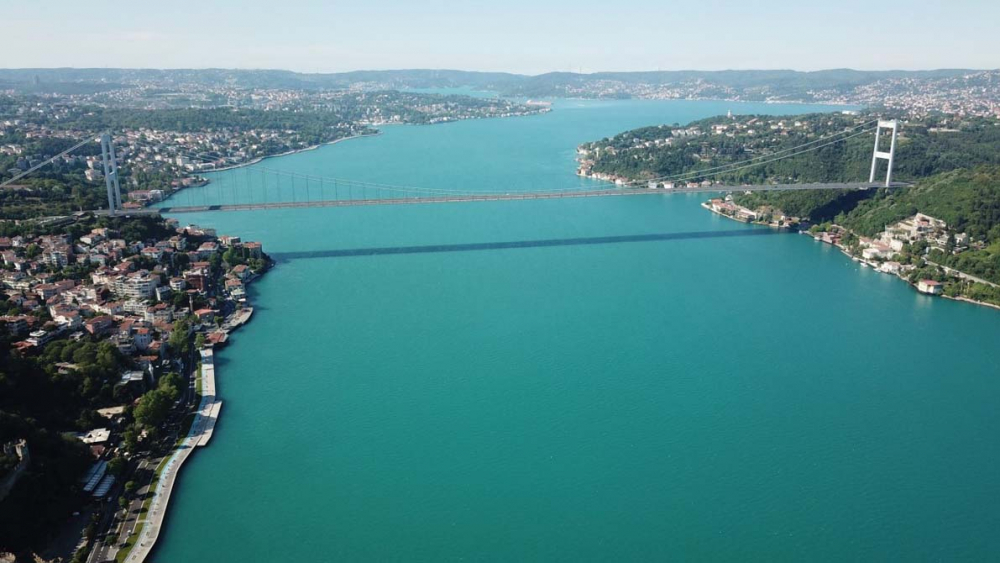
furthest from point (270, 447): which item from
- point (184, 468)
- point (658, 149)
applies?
point (658, 149)

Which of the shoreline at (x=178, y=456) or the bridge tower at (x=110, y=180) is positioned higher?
the bridge tower at (x=110, y=180)

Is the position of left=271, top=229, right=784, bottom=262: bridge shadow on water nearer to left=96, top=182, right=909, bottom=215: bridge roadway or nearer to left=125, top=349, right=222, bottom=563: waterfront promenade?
left=96, top=182, right=909, bottom=215: bridge roadway

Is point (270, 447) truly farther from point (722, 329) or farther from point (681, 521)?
point (722, 329)

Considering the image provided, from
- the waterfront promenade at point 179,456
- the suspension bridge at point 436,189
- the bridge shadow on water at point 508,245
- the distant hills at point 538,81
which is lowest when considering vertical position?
the waterfront promenade at point 179,456

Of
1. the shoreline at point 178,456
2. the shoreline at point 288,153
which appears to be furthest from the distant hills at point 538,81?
the shoreline at point 178,456

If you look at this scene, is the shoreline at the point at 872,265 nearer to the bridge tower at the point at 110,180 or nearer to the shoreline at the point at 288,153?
the bridge tower at the point at 110,180

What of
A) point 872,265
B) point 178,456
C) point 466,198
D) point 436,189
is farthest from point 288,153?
point 178,456

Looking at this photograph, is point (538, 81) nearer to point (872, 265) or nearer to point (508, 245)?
point (508, 245)
